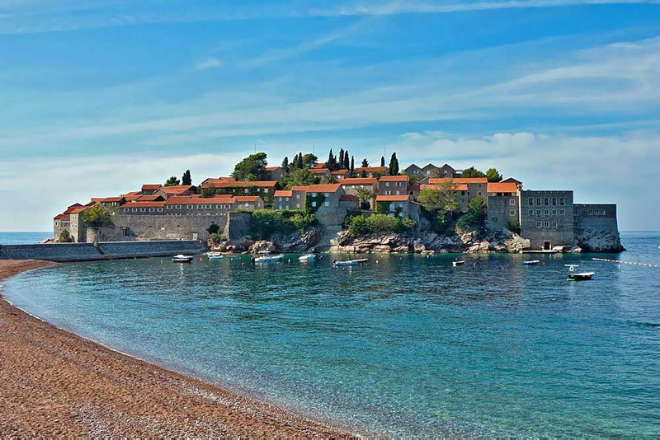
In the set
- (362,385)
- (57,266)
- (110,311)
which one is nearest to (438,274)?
(110,311)

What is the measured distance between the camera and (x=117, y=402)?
42.8 ft

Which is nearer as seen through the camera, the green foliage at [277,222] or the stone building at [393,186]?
the green foliage at [277,222]

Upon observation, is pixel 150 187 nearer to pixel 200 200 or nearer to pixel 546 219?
pixel 200 200

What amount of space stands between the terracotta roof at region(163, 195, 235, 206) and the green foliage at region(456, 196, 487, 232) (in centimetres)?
3934

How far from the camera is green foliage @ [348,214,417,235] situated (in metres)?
80.3

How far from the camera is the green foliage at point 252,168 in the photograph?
4129 inches

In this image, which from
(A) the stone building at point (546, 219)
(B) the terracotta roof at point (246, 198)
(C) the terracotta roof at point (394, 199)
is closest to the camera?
(A) the stone building at point (546, 219)

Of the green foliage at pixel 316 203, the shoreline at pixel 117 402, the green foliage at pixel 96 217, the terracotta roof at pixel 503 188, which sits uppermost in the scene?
the terracotta roof at pixel 503 188

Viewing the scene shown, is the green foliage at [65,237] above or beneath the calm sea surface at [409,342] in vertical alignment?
above

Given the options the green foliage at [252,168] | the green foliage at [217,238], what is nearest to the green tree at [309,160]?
the green foliage at [252,168]

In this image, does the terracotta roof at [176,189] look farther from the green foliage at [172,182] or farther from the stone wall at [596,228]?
the stone wall at [596,228]

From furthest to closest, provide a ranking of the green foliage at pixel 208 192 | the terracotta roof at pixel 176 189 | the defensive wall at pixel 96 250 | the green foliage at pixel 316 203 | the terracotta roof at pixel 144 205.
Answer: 1. the terracotta roof at pixel 176 189
2. the green foliage at pixel 208 192
3. the terracotta roof at pixel 144 205
4. the green foliage at pixel 316 203
5. the defensive wall at pixel 96 250

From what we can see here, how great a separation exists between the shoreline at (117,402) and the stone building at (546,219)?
236ft

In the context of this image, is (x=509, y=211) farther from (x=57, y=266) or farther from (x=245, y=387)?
(x=245, y=387)
